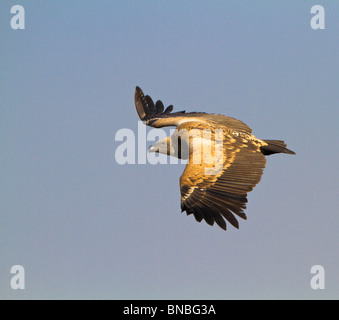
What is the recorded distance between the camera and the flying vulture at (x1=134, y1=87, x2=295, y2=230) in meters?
13.5

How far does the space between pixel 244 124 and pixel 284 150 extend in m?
1.83

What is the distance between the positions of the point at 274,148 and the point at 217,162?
2214 mm

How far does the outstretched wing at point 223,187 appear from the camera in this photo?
1332cm

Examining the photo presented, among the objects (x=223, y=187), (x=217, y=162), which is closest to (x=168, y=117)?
(x=217, y=162)

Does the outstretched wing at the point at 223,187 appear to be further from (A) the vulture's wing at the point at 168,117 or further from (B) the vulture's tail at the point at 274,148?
(A) the vulture's wing at the point at 168,117

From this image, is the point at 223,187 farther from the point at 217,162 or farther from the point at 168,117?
the point at 168,117

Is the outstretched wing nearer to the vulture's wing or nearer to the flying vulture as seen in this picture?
the flying vulture

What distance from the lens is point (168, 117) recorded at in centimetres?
1942

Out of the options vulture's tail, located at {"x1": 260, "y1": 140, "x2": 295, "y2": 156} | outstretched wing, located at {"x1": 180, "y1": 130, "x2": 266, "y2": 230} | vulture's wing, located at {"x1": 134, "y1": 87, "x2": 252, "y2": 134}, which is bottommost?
outstretched wing, located at {"x1": 180, "y1": 130, "x2": 266, "y2": 230}

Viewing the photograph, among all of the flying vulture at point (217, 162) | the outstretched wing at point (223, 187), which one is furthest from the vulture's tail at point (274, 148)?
the outstretched wing at point (223, 187)

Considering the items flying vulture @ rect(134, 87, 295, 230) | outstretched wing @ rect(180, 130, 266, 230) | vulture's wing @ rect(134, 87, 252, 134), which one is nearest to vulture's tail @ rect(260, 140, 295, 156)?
flying vulture @ rect(134, 87, 295, 230)

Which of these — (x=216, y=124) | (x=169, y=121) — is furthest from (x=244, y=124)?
(x=169, y=121)

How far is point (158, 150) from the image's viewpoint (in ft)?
56.7

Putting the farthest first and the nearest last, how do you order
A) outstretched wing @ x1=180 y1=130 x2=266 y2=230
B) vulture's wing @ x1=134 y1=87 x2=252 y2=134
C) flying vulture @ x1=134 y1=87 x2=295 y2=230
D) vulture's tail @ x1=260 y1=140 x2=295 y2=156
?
vulture's wing @ x1=134 y1=87 x2=252 y2=134 < vulture's tail @ x1=260 y1=140 x2=295 y2=156 < flying vulture @ x1=134 y1=87 x2=295 y2=230 < outstretched wing @ x1=180 y1=130 x2=266 y2=230
